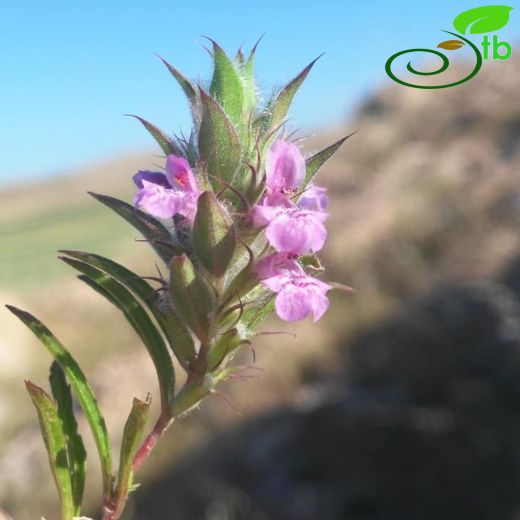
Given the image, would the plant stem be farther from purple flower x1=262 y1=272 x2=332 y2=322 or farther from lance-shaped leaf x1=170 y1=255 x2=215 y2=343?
purple flower x1=262 y1=272 x2=332 y2=322

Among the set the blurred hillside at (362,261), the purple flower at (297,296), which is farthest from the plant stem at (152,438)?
the blurred hillside at (362,261)

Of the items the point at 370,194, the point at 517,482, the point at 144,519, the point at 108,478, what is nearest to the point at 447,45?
the point at 108,478

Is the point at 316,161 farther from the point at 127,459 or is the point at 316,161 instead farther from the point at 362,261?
the point at 362,261

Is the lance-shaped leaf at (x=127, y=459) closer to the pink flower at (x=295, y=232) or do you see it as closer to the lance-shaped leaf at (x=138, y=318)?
the lance-shaped leaf at (x=138, y=318)

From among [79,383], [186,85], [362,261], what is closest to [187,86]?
[186,85]

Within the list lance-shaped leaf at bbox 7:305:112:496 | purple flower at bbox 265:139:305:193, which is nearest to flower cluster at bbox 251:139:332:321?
purple flower at bbox 265:139:305:193

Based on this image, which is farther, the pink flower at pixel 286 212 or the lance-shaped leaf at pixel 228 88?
the lance-shaped leaf at pixel 228 88
